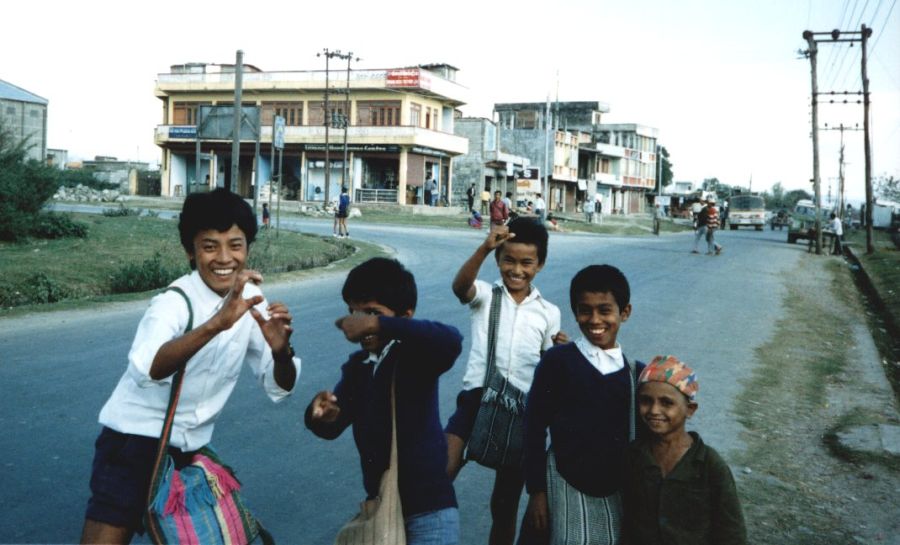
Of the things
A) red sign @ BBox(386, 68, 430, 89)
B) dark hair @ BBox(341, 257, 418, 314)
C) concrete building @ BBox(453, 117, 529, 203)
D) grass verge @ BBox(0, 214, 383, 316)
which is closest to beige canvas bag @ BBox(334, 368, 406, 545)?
dark hair @ BBox(341, 257, 418, 314)

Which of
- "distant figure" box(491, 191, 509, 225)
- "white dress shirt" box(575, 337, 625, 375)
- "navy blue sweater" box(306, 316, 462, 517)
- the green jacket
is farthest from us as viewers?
"distant figure" box(491, 191, 509, 225)

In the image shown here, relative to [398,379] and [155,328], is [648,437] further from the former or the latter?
[155,328]

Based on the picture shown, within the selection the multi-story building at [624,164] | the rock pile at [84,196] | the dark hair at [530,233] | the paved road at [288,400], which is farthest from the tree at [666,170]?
the dark hair at [530,233]

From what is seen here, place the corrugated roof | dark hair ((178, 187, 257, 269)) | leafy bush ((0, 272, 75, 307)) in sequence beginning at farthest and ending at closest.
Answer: the corrugated roof → leafy bush ((0, 272, 75, 307)) → dark hair ((178, 187, 257, 269))

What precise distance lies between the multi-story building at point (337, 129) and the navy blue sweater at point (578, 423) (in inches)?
2018

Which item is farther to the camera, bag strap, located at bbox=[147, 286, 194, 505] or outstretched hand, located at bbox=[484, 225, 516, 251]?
outstretched hand, located at bbox=[484, 225, 516, 251]

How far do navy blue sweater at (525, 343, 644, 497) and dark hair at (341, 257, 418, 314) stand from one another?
749 mm

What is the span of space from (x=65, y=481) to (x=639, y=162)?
94.5 metres

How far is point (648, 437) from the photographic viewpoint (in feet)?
9.66

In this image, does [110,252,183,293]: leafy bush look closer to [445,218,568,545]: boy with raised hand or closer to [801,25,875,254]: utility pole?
[445,218,568,545]: boy with raised hand

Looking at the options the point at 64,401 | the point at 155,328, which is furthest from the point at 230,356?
the point at 64,401

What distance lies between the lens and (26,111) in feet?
163

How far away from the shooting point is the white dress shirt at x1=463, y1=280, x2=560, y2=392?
351 centimetres

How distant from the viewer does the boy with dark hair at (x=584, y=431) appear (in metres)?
2.96
